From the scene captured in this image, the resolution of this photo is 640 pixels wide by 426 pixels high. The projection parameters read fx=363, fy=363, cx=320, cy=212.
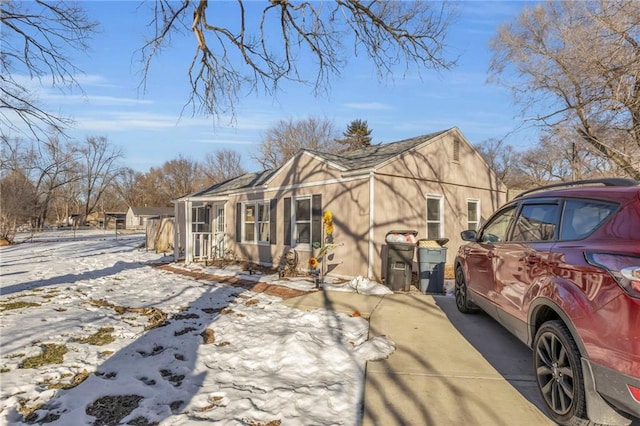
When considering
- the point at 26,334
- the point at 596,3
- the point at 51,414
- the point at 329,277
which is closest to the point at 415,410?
the point at 51,414

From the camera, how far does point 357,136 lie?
3541cm

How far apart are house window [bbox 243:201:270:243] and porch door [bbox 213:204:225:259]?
1.66 metres

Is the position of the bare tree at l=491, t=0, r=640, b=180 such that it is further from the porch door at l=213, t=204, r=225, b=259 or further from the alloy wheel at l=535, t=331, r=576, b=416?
the porch door at l=213, t=204, r=225, b=259

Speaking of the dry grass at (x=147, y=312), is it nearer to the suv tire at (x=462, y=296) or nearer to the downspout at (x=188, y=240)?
the suv tire at (x=462, y=296)

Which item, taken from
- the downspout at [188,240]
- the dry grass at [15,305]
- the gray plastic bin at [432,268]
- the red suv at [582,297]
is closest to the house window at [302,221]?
the gray plastic bin at [432,268]

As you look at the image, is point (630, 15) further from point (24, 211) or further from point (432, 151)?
point (24, 211)

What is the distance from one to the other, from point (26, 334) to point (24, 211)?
3285 cm

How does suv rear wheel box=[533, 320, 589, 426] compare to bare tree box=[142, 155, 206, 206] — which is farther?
bare tree box=[142, 155, 206, 206]

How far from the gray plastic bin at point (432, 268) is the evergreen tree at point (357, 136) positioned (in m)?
28.1

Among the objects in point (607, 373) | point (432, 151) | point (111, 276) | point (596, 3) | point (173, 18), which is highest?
point (596, 3)

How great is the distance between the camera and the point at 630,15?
669 centimetres

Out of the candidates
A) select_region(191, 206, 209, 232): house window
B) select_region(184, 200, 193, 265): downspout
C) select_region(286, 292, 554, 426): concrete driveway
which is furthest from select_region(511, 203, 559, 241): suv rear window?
select_region(191, 206, 209, 232): house window

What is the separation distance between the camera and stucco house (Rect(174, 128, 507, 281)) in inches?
361

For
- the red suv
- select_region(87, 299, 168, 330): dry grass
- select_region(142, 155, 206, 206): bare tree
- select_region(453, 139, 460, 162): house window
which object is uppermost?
select_region(142, 155, 206, 206): bare tree
